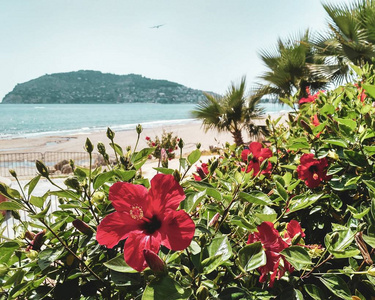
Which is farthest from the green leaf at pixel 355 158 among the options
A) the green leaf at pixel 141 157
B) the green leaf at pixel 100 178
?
the green leaf at pixel 100 178

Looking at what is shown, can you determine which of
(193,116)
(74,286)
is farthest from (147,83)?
(74,286)

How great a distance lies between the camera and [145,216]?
1.90 ft

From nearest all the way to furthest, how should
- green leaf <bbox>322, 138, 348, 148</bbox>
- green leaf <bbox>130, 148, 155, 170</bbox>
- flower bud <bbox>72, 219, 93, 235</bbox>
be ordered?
flower bud <bbox>72, 219, 93, 235</bbox> < green leaf <bbox>130, 148, 155, 170</bbox> < green leaf <bbox>322, 138, 348, 148</bbox>

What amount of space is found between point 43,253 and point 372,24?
7.99 meters

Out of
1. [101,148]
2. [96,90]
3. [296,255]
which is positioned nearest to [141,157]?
[101,148]

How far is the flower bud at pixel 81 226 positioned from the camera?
2.19 ft

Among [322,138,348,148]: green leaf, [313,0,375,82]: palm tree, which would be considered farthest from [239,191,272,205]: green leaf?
[313,0,375,82]: palm tree

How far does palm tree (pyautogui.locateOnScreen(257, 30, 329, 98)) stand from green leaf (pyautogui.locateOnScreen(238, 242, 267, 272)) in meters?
8.94

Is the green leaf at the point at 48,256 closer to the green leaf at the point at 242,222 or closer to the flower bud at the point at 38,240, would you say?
the flower bud at the point at 38,240

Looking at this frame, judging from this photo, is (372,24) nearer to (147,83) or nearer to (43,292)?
(43,292)

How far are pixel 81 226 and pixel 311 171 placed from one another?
0.76m

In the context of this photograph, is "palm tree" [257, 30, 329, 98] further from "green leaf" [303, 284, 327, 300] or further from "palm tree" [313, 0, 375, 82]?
"green leaf" [303, 284, 327, 300]

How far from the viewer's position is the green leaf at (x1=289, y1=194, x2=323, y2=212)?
71 centimetres

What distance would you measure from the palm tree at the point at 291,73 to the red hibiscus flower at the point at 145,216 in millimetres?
8953
